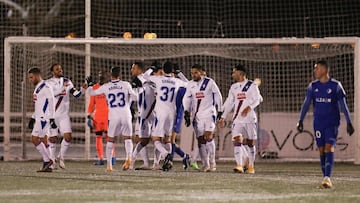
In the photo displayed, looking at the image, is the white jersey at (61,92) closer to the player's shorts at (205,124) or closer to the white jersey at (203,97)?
the white jersey at (203,97)

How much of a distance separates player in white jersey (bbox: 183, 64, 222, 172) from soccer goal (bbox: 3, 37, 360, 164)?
4318 millimetres

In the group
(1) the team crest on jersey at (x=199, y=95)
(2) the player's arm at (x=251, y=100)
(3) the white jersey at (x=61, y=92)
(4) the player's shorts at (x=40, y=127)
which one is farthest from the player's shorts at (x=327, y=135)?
(3) the white jersey at (x=61, y=92)

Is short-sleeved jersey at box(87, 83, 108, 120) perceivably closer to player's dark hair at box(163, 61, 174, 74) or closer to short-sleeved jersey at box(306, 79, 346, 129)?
player's dark hair at box(163, 61, 174, 74)

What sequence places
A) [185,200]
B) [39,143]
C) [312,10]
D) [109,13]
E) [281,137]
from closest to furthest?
[185,200] < [39,143] < [281,137] < [109,13] < [312,10]

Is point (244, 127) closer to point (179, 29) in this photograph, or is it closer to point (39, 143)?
point (39, 143)

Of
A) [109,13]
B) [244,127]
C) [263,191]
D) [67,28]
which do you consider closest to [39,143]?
[244,127]

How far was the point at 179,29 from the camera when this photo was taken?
38406 millimetres

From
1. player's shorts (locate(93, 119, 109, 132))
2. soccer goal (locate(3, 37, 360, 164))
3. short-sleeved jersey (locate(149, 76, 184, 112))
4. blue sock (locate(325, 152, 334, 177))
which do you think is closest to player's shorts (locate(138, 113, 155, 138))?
short-sleeved jersey (locate(149, 76, 184, 112))

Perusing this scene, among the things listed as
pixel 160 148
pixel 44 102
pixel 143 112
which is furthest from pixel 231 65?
pixel 44 102

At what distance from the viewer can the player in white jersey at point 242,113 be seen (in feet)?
64.5

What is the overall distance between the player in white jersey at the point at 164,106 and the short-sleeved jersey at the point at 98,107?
304cm

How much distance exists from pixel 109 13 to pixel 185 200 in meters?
19.4

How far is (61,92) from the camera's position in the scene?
2116 cm

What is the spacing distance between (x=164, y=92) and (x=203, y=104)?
0.89 m
